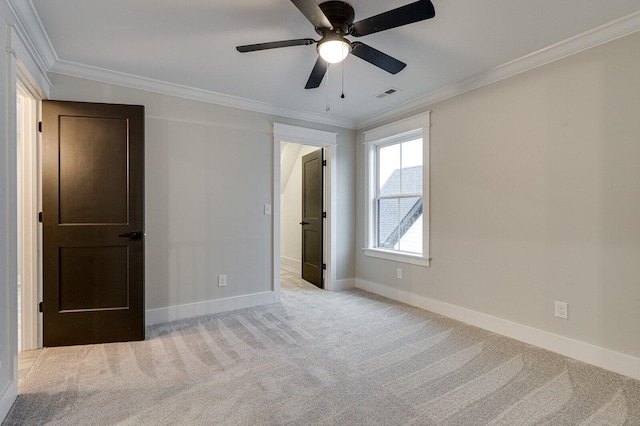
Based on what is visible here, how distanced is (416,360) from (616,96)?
2319mm

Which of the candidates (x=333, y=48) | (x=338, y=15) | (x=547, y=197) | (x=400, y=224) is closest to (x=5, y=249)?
(x=333, y=48)

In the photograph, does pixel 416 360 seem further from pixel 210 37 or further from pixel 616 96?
pixel 210 37

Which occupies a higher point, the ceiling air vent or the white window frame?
the ceiling air vent

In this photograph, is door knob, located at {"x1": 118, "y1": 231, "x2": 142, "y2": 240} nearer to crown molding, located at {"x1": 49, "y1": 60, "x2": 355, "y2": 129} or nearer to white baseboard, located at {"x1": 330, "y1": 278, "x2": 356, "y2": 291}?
crown molding, located at {"x1": 49, "y1": 60, "x2": 355, "y2": 129}

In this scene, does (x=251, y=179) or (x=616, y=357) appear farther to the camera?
(x=251, y=179)

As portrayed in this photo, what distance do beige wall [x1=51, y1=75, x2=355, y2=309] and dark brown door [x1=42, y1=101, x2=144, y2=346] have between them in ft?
1.28

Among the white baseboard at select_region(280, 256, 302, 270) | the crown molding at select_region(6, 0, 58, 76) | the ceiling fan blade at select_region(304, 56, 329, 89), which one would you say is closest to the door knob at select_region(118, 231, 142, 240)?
the crown molding at select_region(6, 0, 58, 76)

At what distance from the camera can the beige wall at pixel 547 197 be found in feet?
7.05

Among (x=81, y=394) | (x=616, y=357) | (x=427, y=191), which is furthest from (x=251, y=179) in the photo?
(x=616, y=357)

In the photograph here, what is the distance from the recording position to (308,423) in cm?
162

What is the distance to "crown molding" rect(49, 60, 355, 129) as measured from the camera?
108 inches

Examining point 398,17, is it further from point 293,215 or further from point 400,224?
point 293,215

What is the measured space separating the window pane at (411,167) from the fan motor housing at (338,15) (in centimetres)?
205

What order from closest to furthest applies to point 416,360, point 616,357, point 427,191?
1. point 616,357
2. point 416,360
3. point 427,191
